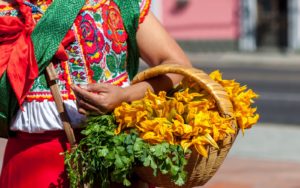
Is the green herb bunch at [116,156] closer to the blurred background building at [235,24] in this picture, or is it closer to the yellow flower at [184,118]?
the yellow flower at [184,118]

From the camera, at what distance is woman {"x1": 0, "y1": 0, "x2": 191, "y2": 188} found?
262 cm

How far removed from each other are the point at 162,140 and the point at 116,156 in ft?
0.42

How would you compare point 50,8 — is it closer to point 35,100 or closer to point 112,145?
point 35,100

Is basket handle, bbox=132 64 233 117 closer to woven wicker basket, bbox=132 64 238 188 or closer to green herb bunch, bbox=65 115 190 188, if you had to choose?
woven wicker basket, bbox=132 64 238 188

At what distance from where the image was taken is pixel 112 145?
2.41 m

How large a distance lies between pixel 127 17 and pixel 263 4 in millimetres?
22240

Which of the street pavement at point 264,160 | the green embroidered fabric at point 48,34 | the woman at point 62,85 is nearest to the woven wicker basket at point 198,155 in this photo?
the woman at point 62,85

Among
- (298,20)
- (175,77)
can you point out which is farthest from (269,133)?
(298,20)

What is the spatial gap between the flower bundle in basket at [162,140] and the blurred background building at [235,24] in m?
21.6

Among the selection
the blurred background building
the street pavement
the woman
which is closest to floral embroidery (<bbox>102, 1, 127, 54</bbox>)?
the woman

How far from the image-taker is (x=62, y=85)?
2.65 metres

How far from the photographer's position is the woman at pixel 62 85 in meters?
2.62

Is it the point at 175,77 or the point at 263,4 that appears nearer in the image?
the point at 175,77

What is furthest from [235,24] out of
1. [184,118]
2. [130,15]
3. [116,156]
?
[116,156]
